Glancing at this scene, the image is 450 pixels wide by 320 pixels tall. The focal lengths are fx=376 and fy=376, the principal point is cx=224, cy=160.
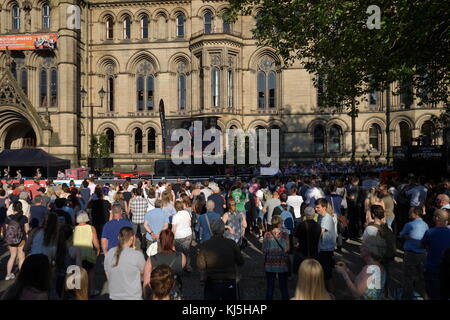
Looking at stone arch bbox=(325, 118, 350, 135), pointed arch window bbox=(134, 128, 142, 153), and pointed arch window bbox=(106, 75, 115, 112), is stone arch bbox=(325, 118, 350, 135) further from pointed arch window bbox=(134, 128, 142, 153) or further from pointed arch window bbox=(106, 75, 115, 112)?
pointed arch window bbox=(106, 75, 115, 112)

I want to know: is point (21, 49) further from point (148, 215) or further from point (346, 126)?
point (148, 215)

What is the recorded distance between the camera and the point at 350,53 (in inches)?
524

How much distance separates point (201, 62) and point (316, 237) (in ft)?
98.5

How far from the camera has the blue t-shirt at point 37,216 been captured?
8.62 meters

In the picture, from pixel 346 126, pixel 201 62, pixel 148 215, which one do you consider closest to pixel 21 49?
pixel 201 62

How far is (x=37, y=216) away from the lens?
8.69 meters

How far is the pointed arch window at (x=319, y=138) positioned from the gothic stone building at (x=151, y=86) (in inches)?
3.8

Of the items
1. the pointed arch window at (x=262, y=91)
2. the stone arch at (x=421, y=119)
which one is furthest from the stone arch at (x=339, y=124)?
the pointed arch window at (x=262, y=91)

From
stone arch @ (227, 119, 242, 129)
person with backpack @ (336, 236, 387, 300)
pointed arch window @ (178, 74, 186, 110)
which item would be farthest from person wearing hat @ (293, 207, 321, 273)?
pointed arch window @ (178, 74, 186, 110)

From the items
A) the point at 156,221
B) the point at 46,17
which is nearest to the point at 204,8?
the point at 46,17

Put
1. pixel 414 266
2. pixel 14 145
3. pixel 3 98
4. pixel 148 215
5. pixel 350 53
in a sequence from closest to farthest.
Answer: pixel 414 266 → pixel 148 215 → pixel 350 53 → pixel 3 98 → pixel 14 145

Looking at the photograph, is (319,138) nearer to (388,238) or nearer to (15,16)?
(388,238)

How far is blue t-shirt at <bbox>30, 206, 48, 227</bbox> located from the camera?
28.3 feet
